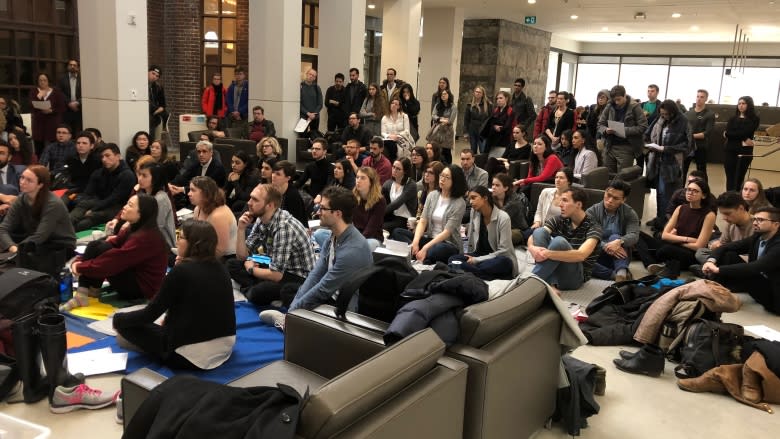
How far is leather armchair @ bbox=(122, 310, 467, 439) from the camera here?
2.03 metres

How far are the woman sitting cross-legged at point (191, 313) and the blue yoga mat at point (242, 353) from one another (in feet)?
0.22

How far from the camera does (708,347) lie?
13.2 feet

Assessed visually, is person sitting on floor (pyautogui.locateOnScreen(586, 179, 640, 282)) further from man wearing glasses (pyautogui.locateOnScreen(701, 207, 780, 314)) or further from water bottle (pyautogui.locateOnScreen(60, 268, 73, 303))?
water bottle (pyautogui.locateOnScreen(60, 268, 73, 303))

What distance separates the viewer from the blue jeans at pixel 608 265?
5973mm

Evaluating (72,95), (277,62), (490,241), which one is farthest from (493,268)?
(72,95)

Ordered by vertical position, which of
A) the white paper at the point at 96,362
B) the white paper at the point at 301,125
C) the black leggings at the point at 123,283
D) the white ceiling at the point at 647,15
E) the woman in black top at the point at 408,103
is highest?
the white ceiling at the point at 647,15

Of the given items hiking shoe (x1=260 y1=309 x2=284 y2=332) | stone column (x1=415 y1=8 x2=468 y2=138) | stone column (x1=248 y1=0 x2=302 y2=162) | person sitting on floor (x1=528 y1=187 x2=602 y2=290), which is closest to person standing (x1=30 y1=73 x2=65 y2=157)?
stone column (x1=248 y1=0 x2=302 y2=162)

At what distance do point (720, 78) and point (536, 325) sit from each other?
2351 centimetres

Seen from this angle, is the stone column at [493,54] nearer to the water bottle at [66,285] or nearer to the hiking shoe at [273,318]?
the hiking shoe at [273,318]

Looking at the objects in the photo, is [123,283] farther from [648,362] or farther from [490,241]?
[648,362]

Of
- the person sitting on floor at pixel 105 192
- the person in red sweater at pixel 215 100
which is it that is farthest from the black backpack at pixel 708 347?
the person in red sweater at pixel 215 100

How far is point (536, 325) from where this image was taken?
3.08 m

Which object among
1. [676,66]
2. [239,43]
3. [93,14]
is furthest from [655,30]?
[93,14]

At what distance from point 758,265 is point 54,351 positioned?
501 centimetres
